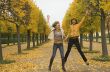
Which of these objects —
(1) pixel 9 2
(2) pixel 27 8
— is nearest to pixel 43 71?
(1) pixel 9 2

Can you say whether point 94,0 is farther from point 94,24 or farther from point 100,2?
point 94,24

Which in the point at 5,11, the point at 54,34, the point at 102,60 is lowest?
the point at 102,60

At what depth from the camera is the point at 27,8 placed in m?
33.6

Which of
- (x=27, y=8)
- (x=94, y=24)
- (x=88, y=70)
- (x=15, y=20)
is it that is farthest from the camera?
(x=27, y=8)

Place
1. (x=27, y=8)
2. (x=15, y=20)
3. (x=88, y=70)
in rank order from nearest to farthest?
(x=88, y=70) < (x=15, y=20) < (x=27, y=8)

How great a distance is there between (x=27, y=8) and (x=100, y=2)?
49.7 feet

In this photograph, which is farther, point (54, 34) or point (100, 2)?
point (100, 2)

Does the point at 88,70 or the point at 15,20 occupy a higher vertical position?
the point at 15,20

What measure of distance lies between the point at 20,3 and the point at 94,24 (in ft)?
37.3

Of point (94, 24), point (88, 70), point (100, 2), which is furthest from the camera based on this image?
point (94, 24)

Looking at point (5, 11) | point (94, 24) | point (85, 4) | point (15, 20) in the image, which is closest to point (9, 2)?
point (5, 11)

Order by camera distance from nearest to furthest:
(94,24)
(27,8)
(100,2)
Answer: (100,2)
(94,24)
(27,8)

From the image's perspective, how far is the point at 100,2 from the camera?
1948cm

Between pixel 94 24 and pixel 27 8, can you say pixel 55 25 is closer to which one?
pixel 94 24
